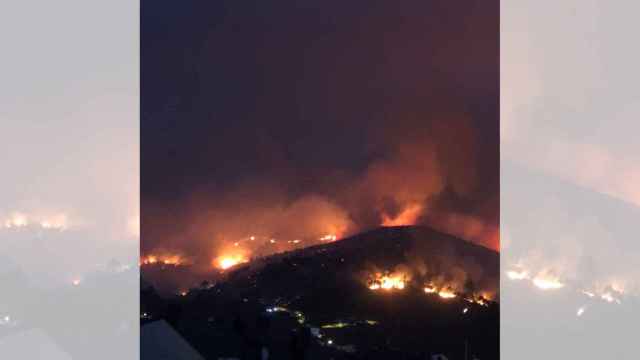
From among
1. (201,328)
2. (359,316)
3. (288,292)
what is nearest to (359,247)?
(359,316)

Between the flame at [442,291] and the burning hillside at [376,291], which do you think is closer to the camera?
the burning hillside at [376,291]

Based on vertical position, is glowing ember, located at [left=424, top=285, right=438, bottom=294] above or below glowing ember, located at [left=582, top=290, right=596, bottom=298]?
above

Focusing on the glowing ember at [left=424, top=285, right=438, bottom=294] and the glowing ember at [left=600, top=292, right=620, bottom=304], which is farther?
the glowing ember at [left=424, top=285, right=438, bottom=294]

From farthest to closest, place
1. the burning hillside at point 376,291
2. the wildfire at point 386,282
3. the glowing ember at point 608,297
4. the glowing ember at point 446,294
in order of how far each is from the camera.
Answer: the wildfire at point 386,282
the glowing ember at point 446,294
the burning hillside at point 376,291
the glowing ember at point 608,297

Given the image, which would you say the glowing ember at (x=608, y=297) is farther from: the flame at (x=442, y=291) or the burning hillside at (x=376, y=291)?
the flame at (x=442, y=291)

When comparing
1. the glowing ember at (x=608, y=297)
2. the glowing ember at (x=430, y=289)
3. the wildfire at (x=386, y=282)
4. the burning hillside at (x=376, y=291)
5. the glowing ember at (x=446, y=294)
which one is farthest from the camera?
the wildfire at (x=386, y=282)

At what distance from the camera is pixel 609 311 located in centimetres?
841

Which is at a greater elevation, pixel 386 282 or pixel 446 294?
pixel 386 282

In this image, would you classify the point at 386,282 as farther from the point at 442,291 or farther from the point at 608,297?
the point at 608,297

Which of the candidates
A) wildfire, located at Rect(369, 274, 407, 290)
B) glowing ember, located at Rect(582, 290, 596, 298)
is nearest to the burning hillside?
wildfire, located at Rect(369, 274, 407, 290)

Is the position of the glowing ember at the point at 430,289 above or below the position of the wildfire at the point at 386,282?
below

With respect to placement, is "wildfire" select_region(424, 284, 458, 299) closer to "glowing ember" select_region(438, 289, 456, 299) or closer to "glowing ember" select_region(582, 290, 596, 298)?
"glowing ember" select_region(438, 289, 456, 299)

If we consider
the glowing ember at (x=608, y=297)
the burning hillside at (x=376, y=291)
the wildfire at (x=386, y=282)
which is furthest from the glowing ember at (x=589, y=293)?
the wildfire at (x=386, y=282)

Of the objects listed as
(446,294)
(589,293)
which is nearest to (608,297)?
(589,293)
